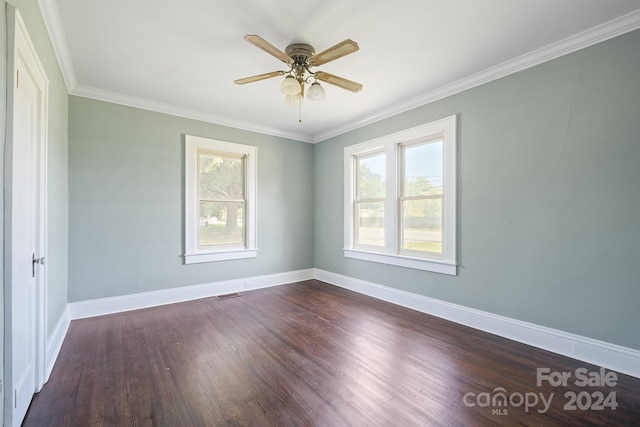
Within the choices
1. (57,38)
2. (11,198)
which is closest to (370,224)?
(11,198)

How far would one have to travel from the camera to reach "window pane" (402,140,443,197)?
363cm

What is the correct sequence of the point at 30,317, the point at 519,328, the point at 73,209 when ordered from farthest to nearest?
the point at 73,209 → the point at 519,328 → the point at 30,317

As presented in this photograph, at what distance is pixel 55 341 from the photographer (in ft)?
8.47

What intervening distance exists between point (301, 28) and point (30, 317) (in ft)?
9.61

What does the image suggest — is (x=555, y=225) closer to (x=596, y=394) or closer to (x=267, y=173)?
(x=596, y=394)

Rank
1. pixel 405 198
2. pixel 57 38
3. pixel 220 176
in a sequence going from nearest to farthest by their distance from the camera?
1. pixel 57 38
2. pixel 405 198
3. pixel 220 176

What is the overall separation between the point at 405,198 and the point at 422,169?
1.52 feet

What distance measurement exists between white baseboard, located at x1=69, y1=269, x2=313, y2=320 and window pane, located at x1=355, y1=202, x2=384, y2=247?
1492 mm

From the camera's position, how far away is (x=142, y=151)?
3824 mm

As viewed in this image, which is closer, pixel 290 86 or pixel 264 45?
pixel 264 45

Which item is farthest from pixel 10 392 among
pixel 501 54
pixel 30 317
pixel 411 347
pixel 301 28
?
pixel 501 54

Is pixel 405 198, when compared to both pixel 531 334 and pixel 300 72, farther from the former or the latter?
pixel 300 72

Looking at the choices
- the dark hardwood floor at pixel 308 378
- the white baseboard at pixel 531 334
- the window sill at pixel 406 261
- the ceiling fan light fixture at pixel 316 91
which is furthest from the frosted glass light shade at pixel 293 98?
the white baseboard at pixel 531 334

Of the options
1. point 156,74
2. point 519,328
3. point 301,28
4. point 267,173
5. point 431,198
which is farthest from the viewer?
point 267,173
